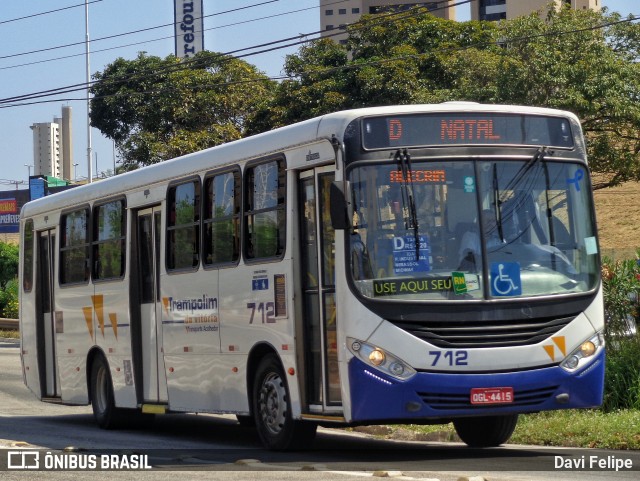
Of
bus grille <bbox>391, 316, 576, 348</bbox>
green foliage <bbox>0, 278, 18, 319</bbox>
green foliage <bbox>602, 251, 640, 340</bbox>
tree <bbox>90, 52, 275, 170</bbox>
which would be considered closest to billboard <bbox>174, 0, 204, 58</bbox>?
tree <bbox>90, 52, 275, 170</bbox>

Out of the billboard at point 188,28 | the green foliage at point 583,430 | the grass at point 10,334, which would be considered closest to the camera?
the green foliage at point 583,430

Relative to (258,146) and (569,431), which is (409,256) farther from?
(569,431)

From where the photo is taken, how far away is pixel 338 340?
10.5 meters

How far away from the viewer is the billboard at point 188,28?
9250 cm

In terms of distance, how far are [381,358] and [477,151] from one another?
206 centimetres

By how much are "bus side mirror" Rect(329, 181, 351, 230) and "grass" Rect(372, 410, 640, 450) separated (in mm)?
3427

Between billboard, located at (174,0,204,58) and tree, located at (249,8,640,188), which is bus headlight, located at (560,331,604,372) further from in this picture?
billboard, located at (174,0,204,58)

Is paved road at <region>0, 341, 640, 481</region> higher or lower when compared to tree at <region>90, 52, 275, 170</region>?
lower

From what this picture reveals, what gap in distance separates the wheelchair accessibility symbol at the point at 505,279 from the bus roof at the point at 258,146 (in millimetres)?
1491

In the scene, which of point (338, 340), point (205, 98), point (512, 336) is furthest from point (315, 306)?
point (205, 98)

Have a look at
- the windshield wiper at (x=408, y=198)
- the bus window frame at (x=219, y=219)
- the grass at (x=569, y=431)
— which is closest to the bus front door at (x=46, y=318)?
the bus window frame at (x=219, y=219)

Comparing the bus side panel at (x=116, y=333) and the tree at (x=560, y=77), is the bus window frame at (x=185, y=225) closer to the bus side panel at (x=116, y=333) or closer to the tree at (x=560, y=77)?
the bus side panel at (x=116, y=333)

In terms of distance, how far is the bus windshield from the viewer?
10367mm

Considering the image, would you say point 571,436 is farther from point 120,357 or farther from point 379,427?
point 120,357
